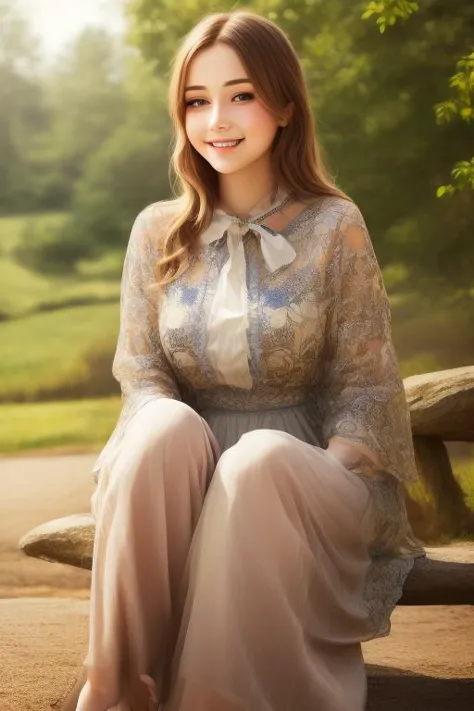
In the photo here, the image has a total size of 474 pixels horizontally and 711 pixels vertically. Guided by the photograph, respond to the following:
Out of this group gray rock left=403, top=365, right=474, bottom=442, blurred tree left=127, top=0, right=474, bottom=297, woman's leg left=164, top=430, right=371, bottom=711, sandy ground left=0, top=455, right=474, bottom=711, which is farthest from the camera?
blurred tree left=127, top=0, right=474, bottom=297

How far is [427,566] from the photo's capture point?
8.34 feet

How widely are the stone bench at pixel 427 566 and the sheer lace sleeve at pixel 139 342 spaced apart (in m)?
0.45

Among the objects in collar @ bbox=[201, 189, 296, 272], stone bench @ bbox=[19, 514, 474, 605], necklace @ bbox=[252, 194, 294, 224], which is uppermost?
necklace @ bbox=[252, 194, 294, 224]

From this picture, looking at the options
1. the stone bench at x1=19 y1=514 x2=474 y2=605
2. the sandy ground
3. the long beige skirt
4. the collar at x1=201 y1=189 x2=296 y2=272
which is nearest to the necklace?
the collar at x1=201 y1=189 x2=296 y2=272

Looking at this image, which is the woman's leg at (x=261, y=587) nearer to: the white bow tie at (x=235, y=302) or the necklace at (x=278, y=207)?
the white bow tie at (x=235, y=302)

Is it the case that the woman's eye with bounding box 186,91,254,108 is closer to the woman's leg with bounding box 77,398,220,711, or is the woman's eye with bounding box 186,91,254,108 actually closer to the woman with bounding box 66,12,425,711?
the woman with bounding box 66,12,425,711

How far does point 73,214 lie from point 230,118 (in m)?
2.96

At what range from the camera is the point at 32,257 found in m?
5.29

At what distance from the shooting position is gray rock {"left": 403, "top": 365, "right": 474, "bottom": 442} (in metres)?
3.98

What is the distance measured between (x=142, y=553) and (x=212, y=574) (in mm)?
161

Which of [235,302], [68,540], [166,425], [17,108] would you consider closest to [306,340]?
[235,302]

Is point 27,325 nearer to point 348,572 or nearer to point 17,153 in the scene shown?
point 17,153

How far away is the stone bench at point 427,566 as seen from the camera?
2.53 meters

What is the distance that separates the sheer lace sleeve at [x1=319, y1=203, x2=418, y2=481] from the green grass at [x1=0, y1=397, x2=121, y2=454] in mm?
2932
